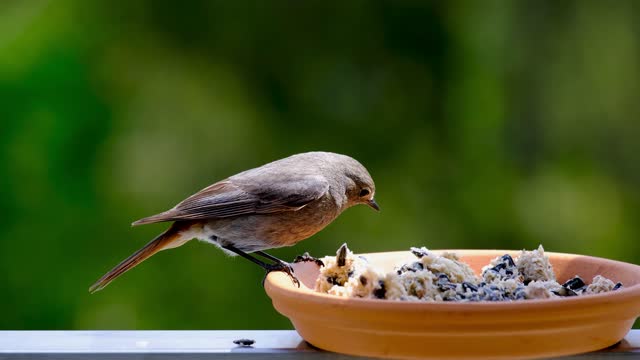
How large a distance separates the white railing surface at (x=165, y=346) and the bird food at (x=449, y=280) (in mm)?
189

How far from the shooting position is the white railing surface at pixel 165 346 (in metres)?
2.47

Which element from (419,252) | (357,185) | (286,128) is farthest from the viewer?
(286,128)

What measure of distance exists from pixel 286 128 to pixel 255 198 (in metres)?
2.03

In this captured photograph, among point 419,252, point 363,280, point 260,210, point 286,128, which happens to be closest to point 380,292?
point 363,280

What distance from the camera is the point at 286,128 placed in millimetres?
6172

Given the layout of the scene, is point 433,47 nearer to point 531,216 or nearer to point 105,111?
point 531,216

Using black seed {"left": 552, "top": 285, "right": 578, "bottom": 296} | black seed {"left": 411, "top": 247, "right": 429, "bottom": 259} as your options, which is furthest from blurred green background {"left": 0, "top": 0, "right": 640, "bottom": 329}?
black seed {"left": 552, "top": 285, "right": 578, "bottom": 296}

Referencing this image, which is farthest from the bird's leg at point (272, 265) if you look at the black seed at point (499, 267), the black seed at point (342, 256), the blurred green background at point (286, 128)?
the blurred green background at point (286, 128)

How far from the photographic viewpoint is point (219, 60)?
6.23 m

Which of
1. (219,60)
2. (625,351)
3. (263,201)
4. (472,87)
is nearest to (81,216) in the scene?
(219,60)

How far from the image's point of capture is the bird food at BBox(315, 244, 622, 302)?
8.41 feet

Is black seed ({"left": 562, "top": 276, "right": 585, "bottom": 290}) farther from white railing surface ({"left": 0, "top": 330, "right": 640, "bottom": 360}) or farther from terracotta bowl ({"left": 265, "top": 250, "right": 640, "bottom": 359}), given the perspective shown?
terracotta bowl ({"left": 265, "top": 250, "right": 640, "bottom": 359})

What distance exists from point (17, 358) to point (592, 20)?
16.6 feet

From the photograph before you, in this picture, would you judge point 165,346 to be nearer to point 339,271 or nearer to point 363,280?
point 363,280
